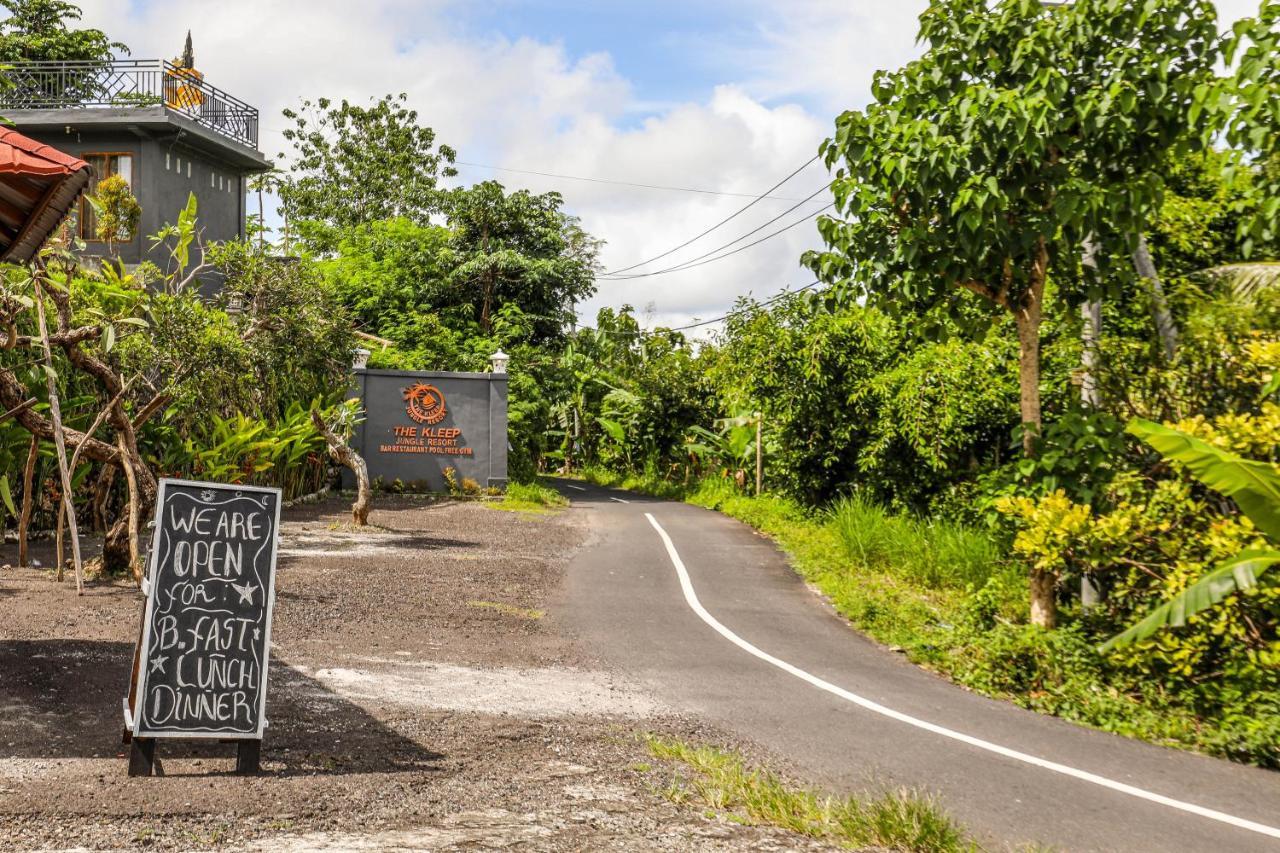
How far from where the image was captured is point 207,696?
6.05 metres

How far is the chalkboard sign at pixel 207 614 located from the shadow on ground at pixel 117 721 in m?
0.34

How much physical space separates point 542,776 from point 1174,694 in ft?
19.4

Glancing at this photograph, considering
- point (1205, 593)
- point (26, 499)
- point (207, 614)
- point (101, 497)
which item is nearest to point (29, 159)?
point (207, 614)

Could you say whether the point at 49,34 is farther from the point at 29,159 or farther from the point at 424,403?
the point at 29,159

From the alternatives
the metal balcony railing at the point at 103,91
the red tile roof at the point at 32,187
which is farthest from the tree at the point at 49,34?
the red tile roof at the point at 32,187

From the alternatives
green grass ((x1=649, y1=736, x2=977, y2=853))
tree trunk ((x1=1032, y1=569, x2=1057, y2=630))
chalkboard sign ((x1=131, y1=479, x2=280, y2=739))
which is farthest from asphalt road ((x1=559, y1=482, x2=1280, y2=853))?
chalkboard sign ((x1=131, y1=479, x2=280, y2=739))

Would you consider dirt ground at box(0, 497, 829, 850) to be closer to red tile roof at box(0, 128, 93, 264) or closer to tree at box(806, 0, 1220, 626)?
red tile roof at box(0, 128, 93, 264)

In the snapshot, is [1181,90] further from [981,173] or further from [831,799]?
[831,799]

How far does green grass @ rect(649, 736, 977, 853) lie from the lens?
5.41 metres

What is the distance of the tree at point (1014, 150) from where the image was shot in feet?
32.7

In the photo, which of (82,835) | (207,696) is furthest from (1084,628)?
(82,835)

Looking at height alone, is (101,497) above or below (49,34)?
below

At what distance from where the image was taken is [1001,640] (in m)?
10.3

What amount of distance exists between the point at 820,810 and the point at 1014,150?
260 inches
